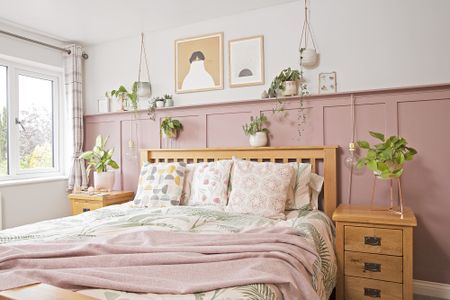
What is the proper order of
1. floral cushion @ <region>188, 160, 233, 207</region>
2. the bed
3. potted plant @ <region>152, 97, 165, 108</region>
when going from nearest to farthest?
the bed
floral cushion @ <region>188, 160, 233, 207</region>
potted plant @ <region>152, 97, 165, 108</region>

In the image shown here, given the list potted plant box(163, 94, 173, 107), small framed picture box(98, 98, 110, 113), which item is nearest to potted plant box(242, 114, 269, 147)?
potted plant box(163, 94, 173, 107)

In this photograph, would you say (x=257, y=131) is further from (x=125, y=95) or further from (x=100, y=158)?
(x=100, y=158)

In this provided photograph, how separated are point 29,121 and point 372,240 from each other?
3.48 metres

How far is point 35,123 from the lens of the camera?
352 cm

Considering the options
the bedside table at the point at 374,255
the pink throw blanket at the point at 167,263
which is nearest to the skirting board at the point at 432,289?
the bedside table at the point at 374,255

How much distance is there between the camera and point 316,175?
2609 millimetres

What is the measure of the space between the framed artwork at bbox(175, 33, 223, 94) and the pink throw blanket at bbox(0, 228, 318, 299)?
1.86 metres

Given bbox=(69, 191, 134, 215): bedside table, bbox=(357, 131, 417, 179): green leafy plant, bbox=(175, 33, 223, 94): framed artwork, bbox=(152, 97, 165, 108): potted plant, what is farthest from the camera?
bbox=(152, 97, 165, 108): potted plant

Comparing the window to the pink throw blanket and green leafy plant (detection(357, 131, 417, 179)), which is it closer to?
the pink throw blanket

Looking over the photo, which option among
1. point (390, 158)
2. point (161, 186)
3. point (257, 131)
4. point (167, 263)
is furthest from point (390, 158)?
point (161, 186)

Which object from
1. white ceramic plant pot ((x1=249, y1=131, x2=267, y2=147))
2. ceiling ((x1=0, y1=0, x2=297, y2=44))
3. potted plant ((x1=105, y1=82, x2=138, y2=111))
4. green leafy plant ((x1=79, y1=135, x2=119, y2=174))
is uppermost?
ceiling ((x1=0, y1=0, x2=297, y2=44))

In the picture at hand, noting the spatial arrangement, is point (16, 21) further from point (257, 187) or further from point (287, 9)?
point (257, 187)

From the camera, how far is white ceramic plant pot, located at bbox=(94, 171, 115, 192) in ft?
11.0

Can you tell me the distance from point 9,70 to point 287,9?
2.82m
